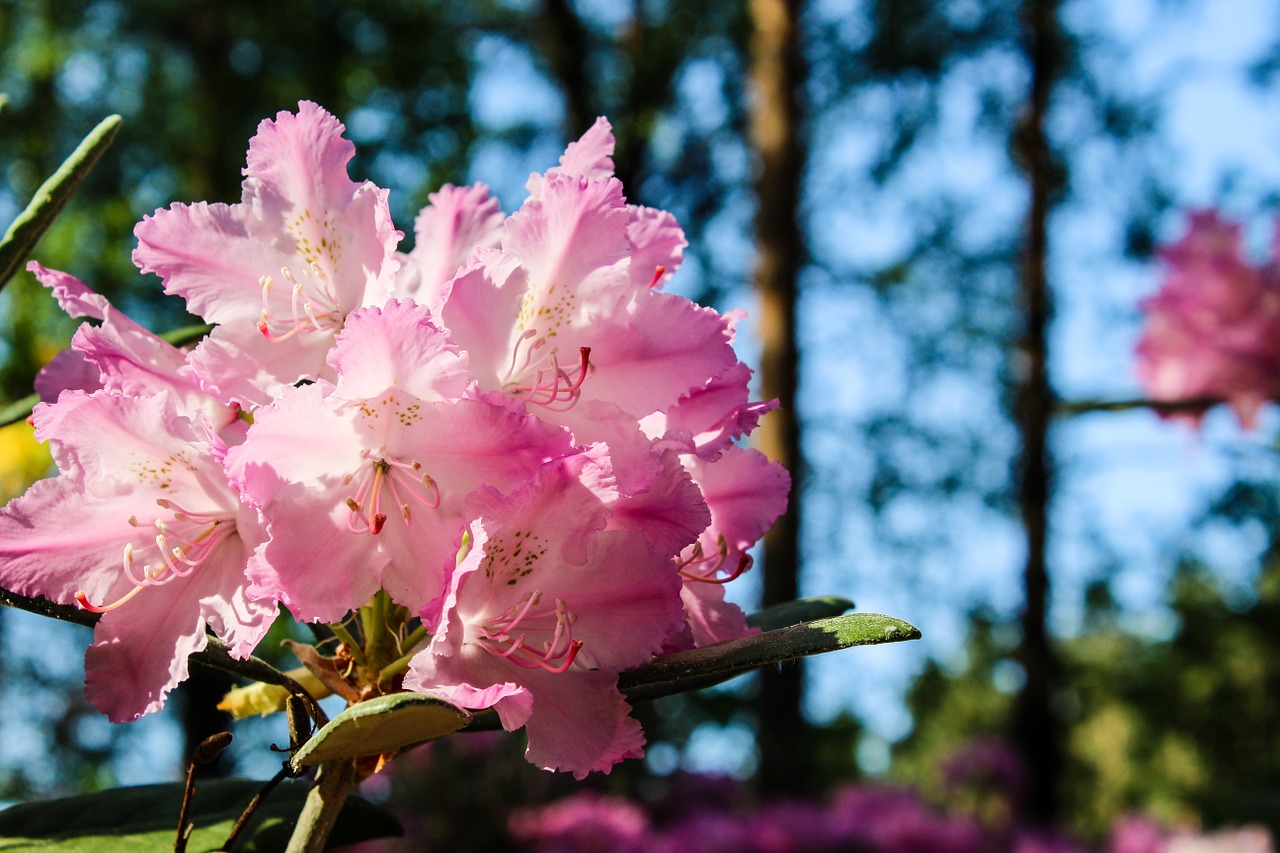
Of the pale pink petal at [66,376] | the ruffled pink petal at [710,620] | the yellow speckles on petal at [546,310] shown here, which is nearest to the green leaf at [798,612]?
the ruffled pink petal at [710,620]

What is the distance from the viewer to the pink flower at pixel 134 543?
2.28ft

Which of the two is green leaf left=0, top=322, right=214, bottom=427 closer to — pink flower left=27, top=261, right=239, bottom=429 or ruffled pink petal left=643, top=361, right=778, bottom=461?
pink flower left=27, top=261, right=239, bottom=429

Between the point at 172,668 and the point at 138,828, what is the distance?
0.59 ft

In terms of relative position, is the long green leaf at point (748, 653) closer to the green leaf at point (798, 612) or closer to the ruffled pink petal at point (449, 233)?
the green leaf at point (798, 612)

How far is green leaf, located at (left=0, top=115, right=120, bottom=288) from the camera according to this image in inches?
30.3

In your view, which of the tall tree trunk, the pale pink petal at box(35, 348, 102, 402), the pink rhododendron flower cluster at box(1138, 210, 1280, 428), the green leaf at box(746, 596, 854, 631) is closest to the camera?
the pale pink petal at box(35, 348, 102, 402)

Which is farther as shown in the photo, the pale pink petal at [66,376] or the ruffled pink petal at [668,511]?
the pale pink petal at [66,376]

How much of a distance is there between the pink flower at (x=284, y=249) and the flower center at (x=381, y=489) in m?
0.10

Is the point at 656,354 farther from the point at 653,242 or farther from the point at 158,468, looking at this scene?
the point at 158,468

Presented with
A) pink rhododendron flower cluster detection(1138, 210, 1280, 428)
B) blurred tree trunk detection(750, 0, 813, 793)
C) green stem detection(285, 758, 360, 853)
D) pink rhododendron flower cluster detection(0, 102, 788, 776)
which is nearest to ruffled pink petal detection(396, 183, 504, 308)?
pink rhododendron flower cluster detection(0, 102, 788, 776)

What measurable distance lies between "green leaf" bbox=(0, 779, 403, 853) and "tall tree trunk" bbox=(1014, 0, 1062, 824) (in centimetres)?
538

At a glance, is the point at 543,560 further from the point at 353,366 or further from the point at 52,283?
the point at 52,283

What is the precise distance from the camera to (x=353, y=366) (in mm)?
656

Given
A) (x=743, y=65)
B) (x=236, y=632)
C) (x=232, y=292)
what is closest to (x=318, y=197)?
(x=232, y=292)
